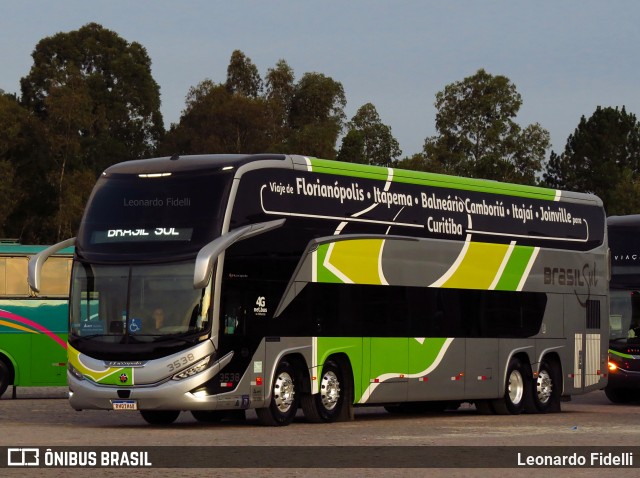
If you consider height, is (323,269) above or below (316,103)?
below

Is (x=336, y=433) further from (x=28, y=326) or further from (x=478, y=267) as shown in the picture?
(x=28, y=326)

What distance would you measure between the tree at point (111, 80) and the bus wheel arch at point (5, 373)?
5773 cm

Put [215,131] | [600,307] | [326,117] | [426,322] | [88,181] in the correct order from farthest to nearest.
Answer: [326,117] < [215,131] < [88,181] < [600,307] < [426,322]

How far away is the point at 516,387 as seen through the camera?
92.6ft

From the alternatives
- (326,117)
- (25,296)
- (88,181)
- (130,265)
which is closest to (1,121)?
(88,181)

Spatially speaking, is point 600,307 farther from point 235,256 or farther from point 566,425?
point 235,256

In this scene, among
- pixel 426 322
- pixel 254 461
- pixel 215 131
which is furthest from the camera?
pixel 215 131

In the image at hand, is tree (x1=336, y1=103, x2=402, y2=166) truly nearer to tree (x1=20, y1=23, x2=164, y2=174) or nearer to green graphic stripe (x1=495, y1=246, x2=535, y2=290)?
tree (x1=20, y1=23, x2=164, y2=174)

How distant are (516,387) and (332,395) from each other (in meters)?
5.49

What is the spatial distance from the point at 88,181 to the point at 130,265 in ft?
178

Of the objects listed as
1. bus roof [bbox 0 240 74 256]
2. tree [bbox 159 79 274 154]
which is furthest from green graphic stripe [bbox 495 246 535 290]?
tree [bbox 159 79 274 154]

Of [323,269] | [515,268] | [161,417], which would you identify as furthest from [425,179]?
[161,417]

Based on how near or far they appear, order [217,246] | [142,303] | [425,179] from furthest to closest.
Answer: [425,179], [142,303], [217,246]

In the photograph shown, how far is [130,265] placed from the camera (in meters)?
21.9
